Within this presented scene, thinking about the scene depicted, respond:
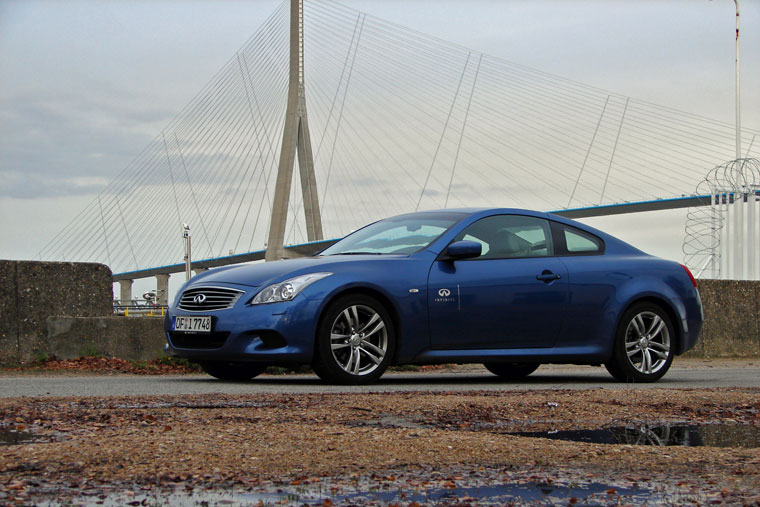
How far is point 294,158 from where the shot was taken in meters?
37.7

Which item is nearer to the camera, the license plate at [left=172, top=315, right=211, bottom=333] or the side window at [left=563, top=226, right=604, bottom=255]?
the license plate at [left=172, top=315, right=211, bottom=333]

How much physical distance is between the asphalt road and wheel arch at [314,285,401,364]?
32 cm

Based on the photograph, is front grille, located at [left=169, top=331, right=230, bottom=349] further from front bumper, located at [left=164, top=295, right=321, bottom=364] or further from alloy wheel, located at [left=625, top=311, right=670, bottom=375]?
alloy wheel, located at [left=625, top=311, right=670, bottom=375]

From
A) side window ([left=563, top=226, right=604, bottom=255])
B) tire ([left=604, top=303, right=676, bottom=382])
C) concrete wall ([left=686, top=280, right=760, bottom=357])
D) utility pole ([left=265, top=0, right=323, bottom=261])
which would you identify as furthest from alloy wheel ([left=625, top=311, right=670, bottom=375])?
utility pole ([left=265, top=0, right=323, bottom=261])

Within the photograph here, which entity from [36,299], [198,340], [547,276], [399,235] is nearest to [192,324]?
[198,340]

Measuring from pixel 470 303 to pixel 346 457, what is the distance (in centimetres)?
381

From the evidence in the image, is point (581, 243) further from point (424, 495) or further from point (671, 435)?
point (424, 495)

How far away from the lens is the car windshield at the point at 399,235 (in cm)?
715

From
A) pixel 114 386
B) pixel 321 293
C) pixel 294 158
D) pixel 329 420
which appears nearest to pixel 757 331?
pixel 321 293

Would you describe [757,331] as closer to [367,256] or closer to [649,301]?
[649,301]

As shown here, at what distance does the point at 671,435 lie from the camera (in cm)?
400

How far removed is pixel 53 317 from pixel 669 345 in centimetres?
515

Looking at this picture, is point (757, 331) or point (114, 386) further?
point (757, 331)

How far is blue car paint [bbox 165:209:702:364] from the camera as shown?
254 inches
